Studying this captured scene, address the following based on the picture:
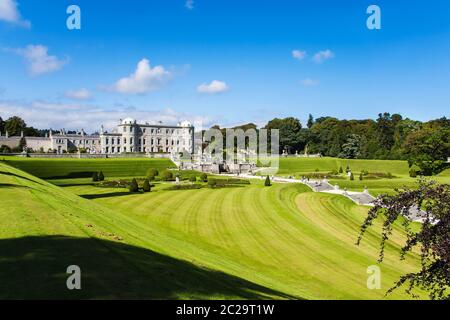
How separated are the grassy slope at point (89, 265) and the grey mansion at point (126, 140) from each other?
11833 centimetres

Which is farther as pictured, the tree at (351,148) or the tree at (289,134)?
the tree at (289,134)

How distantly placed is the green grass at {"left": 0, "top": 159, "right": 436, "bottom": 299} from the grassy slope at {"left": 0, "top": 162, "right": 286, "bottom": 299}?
0.09ft

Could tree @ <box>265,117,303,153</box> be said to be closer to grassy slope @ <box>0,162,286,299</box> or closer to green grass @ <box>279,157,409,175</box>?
green grass @ <box>279,157,409,175</box>

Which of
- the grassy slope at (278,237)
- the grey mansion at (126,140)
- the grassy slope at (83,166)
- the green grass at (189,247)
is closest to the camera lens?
the green grass at (189,247)

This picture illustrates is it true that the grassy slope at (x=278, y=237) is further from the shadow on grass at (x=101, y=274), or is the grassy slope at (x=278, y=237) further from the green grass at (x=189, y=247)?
the shadow on grass at (x=101, y=274)

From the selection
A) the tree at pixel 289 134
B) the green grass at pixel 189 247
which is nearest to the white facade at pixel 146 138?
the tree at pixel 289 134

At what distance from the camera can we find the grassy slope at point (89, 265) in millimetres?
7688

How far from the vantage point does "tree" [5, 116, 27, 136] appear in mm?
143488

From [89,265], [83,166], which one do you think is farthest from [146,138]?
[89,265]

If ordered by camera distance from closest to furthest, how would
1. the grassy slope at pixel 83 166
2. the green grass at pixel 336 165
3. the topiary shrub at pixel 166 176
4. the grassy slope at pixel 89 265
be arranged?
the grassy slope at pixel 89 265, the grassy slope at pixel 83 166, the topiary shrub at pixel 166 176, the green grass at pixel 336 165

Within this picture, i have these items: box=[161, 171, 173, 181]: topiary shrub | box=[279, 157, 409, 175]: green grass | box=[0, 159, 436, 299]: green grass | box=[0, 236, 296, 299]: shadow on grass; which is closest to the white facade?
box=[279, 157, 409, 175]: green grass

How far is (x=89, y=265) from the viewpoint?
9.02 m

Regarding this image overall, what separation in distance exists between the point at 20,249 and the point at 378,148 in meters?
104
